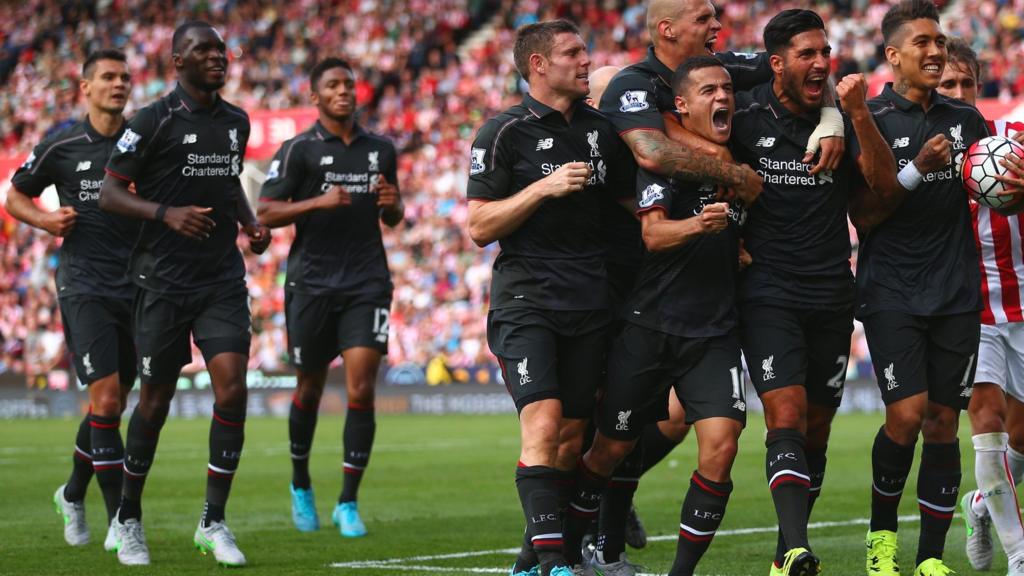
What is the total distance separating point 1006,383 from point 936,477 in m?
1.07

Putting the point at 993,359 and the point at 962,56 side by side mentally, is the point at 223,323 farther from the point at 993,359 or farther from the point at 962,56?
the point at 962,56

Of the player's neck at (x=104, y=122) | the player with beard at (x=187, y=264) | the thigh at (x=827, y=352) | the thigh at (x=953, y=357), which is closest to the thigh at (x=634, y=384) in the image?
the thigh at (x=827, y=352)

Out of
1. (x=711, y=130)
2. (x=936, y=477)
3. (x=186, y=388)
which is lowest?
(x=186, y=388)

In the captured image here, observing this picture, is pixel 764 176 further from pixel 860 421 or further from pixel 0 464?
pixel 860 421

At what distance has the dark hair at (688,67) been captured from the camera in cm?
664

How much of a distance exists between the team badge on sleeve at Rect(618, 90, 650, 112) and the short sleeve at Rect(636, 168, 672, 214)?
0.32 m

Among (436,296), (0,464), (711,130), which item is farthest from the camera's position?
(436,296)

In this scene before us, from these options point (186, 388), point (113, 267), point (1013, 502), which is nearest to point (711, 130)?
point (1013, 502)

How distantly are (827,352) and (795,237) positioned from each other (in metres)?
0.58

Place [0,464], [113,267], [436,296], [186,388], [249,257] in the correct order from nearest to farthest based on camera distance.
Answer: [113,267] < [0,464] < [186,388] < [436,296] < [249,257]

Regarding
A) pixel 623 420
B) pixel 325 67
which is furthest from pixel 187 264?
pixel 623 420

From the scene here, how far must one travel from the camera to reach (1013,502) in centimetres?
747

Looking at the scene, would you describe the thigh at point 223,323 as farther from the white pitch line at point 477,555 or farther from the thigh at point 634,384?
the thigh at point 634,384

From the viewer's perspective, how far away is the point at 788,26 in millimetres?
6828
